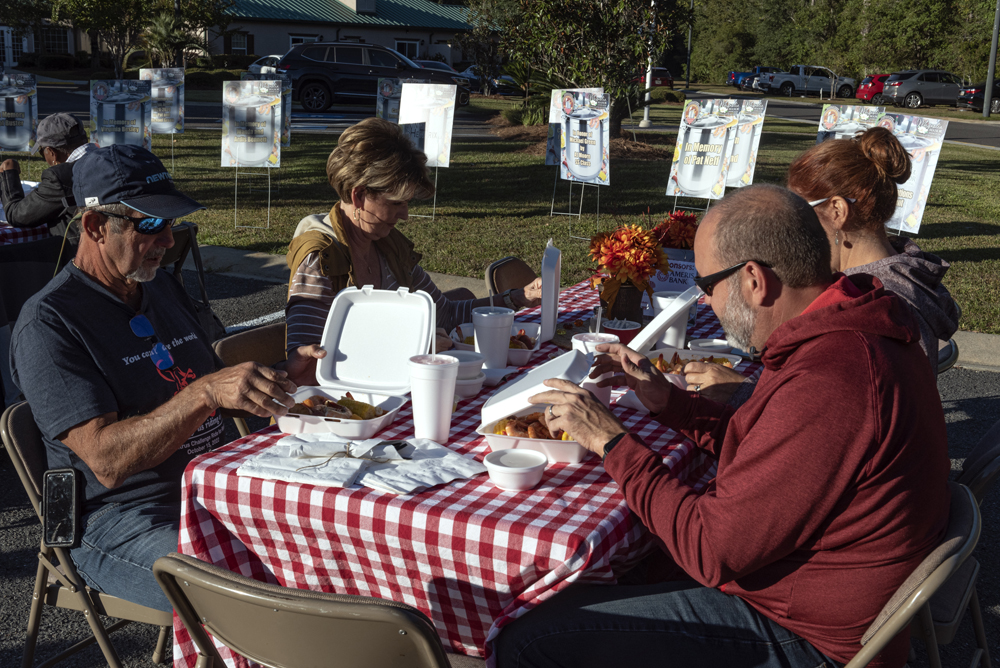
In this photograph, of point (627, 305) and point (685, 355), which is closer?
point (685, 355)

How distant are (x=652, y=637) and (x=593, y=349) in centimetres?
93

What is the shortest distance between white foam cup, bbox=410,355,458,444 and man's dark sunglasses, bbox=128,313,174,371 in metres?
0.84

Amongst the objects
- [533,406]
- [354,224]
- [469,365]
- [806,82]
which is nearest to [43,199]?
[354,224]

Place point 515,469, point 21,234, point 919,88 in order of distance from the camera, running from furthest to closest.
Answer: point 919,88, point 21,234, point 515,469

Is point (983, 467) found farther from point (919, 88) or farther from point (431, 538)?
point (919, 88)

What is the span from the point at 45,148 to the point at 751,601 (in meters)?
6.30

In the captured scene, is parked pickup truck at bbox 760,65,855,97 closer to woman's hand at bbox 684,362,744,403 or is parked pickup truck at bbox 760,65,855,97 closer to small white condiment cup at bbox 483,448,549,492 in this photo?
woman's hand at bbox 684,362,744,403

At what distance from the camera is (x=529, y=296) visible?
11.9 feet

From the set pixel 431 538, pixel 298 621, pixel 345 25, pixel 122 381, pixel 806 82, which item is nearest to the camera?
pixel 298 621

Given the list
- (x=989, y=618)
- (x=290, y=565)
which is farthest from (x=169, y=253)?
(x=989, y=618)

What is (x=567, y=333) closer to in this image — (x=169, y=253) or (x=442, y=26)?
(x=169, y=253)

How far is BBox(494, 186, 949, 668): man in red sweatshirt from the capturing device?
160 centimetres

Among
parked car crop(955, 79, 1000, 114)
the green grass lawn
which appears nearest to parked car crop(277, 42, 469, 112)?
the green grass lawn

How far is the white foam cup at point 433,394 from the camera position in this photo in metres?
2.10
